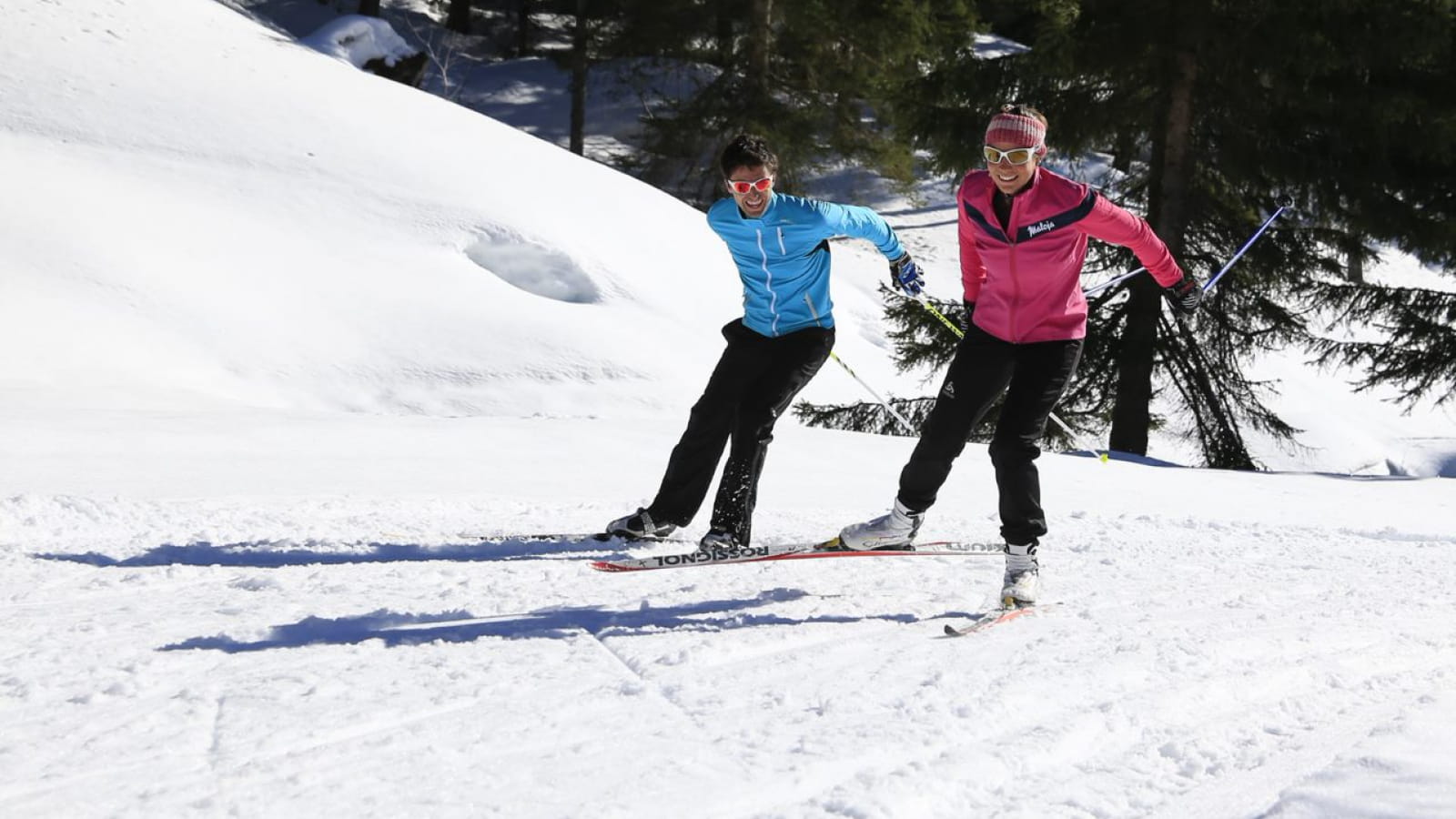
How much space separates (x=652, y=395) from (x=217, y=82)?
25.3ft

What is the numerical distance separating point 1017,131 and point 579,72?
2278cm

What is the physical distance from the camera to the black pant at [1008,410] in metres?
4.23

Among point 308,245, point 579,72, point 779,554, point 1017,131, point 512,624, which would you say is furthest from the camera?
point 579,72

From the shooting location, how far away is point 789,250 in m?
4.84

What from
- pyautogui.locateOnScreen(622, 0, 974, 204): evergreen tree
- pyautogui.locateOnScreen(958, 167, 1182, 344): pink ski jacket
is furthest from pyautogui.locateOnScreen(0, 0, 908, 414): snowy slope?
pyautogui.locateOnScreen(958, 167, 1182, 344): pink ski jacket

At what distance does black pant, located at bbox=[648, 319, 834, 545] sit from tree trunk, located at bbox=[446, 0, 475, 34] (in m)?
31.7

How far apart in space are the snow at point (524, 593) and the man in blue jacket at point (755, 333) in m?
0.38

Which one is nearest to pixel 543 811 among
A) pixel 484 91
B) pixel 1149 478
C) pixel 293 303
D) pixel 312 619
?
pixel 312 619

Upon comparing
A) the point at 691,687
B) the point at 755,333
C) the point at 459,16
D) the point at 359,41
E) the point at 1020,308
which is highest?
the point at 459,16

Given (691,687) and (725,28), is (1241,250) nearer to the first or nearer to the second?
(691,687)

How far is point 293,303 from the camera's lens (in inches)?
425

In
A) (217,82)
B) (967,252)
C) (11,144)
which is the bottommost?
(967,252)

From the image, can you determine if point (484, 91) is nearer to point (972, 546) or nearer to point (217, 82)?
point (217, 82)

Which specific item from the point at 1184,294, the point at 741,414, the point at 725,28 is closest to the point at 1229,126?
the point at 1184,294
